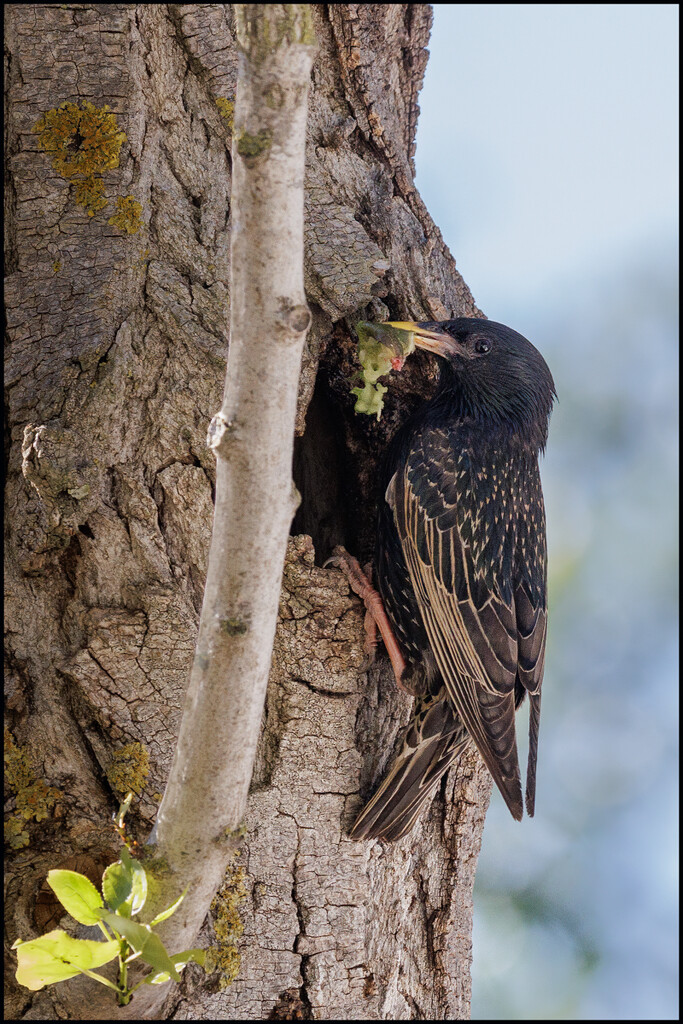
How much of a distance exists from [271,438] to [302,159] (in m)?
0.45

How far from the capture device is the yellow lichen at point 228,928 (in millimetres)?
2342

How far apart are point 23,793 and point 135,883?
74 cm

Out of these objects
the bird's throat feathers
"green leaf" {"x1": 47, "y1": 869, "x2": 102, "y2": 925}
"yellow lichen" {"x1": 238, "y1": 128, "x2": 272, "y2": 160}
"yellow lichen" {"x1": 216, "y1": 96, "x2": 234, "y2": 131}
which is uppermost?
"yellow lichen" {"x1": 216, "y1": 96, "x2": 234, "y2": 131}

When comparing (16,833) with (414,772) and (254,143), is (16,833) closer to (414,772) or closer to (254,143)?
(414,772)

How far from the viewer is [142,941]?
5.32 feet

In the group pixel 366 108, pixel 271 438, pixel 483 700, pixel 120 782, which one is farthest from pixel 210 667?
pixel 366 108

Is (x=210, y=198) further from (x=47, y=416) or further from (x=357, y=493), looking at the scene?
(x=357, y=493)

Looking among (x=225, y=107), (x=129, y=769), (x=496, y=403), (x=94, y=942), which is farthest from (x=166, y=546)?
(x=496, y=403)

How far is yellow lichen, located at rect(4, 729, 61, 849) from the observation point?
228cm

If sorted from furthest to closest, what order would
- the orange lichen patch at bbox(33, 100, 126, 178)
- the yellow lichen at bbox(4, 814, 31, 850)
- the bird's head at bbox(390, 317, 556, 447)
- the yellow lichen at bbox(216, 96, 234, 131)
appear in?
the bird's head at bbox(390, 317, 556, 447), the yellow lichen at bbox(216, 96, 234, 131), the orange lichen patch at bbox(33, 100, 126, 178), the yellow lichen at bbox(4, 814, 31, 850)

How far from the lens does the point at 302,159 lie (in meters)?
1.57

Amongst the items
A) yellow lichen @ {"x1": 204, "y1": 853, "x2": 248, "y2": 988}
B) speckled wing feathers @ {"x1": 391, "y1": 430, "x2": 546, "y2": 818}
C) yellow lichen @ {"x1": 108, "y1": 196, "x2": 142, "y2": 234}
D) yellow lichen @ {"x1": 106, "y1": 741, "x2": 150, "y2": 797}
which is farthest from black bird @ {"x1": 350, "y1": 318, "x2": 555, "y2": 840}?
yellow lichen @ {"x1": 108, "y1": 196, "x2": 142, "y2": 234}

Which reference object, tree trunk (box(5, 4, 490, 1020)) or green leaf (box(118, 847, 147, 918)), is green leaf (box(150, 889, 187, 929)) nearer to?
green leaf (box(118, 847, 147, 918))

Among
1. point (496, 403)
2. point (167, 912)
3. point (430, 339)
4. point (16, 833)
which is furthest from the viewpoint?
point (496, 403)
